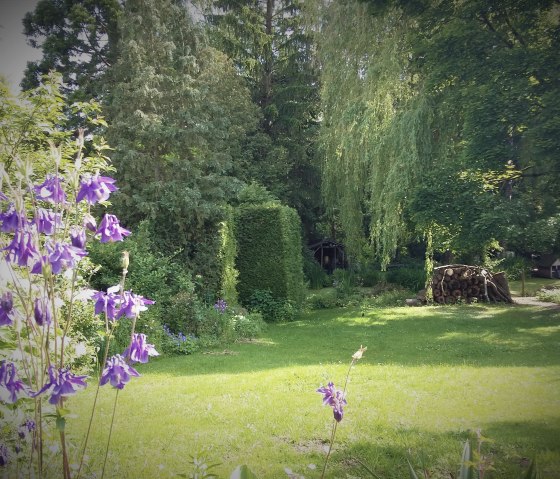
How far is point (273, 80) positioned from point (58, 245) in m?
14.8

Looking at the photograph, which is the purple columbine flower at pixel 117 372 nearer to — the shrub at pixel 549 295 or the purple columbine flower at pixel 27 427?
the purple columbine flower at pixel 27 427

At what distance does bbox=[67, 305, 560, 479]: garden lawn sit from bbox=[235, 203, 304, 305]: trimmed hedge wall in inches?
220

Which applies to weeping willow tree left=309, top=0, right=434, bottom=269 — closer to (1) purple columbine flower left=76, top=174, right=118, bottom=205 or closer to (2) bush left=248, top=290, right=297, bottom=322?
(2) bush left=248, top=290, right=297, bottom=322

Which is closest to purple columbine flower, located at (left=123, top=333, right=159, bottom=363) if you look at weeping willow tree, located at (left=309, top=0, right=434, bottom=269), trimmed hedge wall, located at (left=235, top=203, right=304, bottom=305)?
weeping willow tree, located at (left=309, top=0, right=434, bottom=269)

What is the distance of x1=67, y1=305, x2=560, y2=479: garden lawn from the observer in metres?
2.14

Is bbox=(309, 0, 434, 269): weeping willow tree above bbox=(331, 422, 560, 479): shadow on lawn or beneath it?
above

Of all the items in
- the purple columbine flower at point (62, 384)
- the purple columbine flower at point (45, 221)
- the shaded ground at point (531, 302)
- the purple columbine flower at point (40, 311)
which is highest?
the purple columbine flower at point (45, 221)

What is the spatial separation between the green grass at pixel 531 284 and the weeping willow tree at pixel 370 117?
1.69 meters

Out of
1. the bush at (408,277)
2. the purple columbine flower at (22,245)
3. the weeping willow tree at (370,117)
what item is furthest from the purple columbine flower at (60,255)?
the bush at (408,277)

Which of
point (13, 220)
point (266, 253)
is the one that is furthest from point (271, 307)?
point (13, 220)

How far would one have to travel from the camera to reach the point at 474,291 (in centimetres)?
779

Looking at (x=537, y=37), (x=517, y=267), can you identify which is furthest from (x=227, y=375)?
(x=537, y=37)

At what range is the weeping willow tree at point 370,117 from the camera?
13.0 ft

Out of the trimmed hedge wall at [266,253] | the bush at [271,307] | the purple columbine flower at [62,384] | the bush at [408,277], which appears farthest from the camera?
the bush at [408,277]
